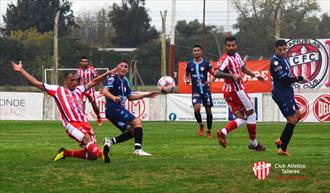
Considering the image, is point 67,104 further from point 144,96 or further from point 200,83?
point 200,83

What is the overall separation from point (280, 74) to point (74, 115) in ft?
12.1

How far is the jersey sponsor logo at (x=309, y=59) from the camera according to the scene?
2730 cm

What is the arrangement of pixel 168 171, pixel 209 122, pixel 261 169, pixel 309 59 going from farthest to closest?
pixel 309 59
pixel 209 122
pixel 168 171
pixel 261 169

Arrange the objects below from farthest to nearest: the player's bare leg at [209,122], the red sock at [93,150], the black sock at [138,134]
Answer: the player's bare leg at [209,122] → the black sock at [138,134] → the red sock at [93,150]

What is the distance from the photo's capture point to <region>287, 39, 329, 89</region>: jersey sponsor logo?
89.6 feet

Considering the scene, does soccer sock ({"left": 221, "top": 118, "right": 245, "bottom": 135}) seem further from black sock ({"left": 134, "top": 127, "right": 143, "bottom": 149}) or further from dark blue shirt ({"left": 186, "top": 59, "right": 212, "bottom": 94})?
dark blue shirt ({"left": 186, "top": 59, "right": 212, "bottom": 94})

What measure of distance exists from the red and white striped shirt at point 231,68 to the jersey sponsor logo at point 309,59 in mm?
13078

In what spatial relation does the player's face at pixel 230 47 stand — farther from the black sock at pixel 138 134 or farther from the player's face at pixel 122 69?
the black sock at pixel 138 134

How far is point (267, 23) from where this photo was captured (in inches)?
2680

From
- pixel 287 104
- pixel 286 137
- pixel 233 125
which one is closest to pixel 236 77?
pixel 233 125

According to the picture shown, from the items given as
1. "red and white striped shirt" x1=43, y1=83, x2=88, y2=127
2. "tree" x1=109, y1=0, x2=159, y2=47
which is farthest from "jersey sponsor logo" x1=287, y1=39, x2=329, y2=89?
"tree" x1=109, y1=0, x2=159, y2=47

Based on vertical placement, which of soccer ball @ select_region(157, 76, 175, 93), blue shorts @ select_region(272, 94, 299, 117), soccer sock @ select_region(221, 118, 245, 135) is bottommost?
soccer sock @ select_region(221, 118, 245, 135)

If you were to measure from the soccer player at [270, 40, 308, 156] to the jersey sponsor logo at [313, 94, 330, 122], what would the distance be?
53.3 feet

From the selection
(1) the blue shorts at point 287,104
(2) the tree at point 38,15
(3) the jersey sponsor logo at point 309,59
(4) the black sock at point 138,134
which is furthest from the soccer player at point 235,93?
(2) the tree at point 38,15
